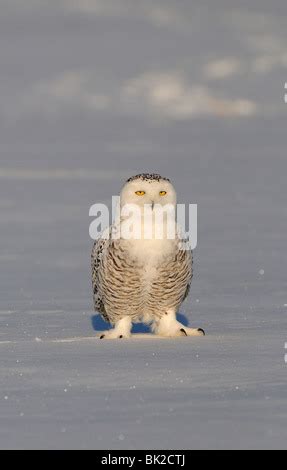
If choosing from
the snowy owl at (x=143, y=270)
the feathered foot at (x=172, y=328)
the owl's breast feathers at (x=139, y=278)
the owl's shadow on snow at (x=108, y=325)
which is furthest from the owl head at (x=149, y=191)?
the owl's shadow on snow at (x=108, y=325)

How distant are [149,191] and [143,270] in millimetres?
425

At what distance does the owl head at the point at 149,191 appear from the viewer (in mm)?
7465

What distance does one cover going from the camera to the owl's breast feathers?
7480 millimetres

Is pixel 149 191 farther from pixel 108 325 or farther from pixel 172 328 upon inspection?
pixel 108 325

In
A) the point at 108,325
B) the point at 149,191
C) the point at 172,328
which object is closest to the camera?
the point at 149,191

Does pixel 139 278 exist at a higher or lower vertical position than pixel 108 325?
lower

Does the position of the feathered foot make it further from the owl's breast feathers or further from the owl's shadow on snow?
the owl's shadow on snow

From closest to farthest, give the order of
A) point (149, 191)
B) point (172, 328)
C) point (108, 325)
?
point (149, 191)
point (172, 328)
point (108, 325)

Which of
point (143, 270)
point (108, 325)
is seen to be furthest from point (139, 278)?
point (108, 325)

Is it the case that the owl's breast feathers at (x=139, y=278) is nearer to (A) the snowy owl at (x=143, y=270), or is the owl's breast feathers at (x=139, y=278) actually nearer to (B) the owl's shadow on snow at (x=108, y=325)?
(A) the snowy owl at (x=143, y=270)

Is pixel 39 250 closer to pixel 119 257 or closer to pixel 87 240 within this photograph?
pixel 87 240

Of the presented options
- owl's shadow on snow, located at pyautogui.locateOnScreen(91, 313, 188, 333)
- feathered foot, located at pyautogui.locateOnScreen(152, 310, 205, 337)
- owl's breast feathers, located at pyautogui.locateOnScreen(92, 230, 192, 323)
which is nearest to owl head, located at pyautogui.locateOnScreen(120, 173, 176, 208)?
owl's breast feathers, located at pyautogui.locateOnScreen(92, 230, 192, 323)

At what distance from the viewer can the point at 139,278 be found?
7516 millimetres

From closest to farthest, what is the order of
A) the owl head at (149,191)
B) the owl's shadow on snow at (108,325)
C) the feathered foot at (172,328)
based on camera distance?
the owl head at (149,191), the feathered foot at (172,328), the owl's shadow on snow at (108,325)
